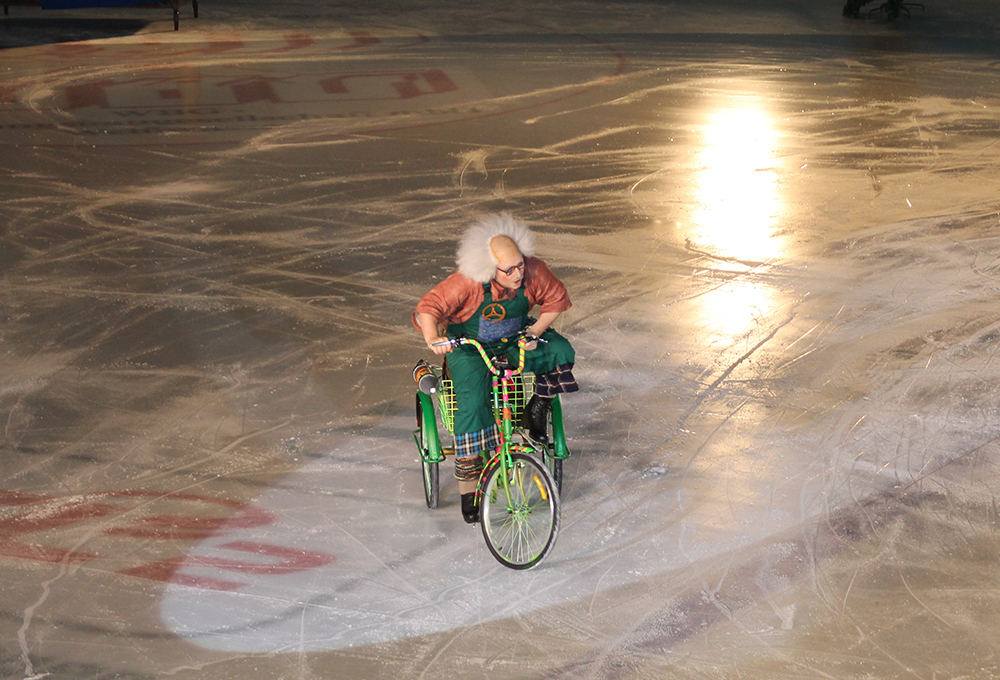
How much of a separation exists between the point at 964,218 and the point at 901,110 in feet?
15.6

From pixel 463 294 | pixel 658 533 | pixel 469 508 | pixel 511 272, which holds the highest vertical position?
pixel 511 272

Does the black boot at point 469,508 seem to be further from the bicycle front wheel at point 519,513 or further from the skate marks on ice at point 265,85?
the skate marks on ice at point 265,85

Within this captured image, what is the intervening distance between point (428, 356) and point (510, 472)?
258cm

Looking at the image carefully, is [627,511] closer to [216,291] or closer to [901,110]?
[216,291]

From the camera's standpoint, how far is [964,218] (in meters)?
10.2

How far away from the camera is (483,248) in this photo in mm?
4930

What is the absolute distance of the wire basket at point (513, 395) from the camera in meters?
5.14

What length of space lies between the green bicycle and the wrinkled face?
287 millimetres

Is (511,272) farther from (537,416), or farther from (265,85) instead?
(265,85)

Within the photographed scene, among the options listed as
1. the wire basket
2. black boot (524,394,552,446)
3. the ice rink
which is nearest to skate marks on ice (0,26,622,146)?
the ice rink

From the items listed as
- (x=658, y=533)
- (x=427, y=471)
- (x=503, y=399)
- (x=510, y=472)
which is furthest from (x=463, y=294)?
(x=658, y=533)

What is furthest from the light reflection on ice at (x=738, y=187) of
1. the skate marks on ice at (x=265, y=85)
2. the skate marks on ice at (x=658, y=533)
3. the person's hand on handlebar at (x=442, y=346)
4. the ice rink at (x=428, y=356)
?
the person's hand on handlebar at (x=442, y=346)

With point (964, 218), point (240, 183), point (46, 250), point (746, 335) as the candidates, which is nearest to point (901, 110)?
point (964, 218)

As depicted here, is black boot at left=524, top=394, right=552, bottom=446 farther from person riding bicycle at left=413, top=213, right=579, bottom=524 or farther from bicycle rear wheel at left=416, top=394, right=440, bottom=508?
bicycle rear wheel at left=416, top=394, right=440, bottom=508
